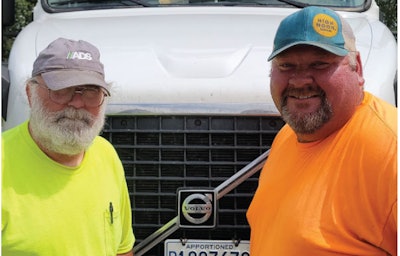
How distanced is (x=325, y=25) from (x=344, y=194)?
1.81ft

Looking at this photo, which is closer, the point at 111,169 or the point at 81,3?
the point at 111,169

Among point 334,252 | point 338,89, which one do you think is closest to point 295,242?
point 334,252

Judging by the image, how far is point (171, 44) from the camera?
10.8 feet

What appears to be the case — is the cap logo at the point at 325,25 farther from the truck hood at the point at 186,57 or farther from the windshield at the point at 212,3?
the windshield at the point at 212,3

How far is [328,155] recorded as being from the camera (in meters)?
2.17

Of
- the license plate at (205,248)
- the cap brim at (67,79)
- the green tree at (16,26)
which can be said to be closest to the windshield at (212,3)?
the green tree at (16,26)

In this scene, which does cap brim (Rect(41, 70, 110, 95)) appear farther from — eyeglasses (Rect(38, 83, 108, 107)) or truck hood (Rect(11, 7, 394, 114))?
truck hood (Rect(11, 7, 394, 114))

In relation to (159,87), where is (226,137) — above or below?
below

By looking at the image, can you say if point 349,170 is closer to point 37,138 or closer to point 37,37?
point 37,138

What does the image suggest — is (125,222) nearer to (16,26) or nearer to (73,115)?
(73,115)

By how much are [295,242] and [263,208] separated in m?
0.33

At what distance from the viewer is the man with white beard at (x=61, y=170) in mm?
2541

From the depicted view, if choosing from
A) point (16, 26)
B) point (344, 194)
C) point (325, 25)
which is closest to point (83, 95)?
point (325, 25)

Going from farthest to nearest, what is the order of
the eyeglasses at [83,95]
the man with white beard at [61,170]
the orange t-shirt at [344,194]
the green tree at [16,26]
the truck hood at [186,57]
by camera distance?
the green tree at [16,26] < the truck hood at [186,57] < the eyeglasses at [83,95] < the man with white beard at [61,170] < the orange t-shirt at [344,194]
